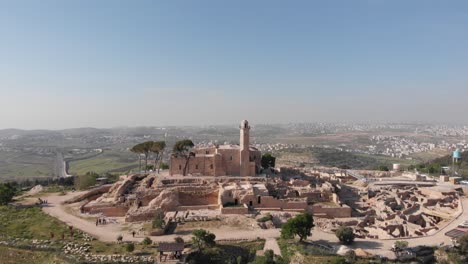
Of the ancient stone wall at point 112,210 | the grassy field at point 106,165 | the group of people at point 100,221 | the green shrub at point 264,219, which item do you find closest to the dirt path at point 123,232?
the group of people at point 100,221

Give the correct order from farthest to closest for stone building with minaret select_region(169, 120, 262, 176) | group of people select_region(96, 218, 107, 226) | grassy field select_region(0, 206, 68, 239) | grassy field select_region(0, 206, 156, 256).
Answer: stone building with minaret select_region(169, 120, 262, 176), group of people select_region(96, 218, 107, 226), grassy field select_region(0, 206, 68, 239), grassy field select_region(0, 206, 156, 256)

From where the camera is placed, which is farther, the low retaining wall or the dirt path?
the low retaining wall

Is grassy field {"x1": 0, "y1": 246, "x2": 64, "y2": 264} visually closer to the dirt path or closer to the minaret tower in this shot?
the dirt path

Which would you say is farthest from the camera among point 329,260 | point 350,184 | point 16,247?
point 350,184

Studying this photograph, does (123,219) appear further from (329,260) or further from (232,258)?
(329,260)

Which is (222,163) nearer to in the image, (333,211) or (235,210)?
(235,210)

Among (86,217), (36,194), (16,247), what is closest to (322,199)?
(86,217)

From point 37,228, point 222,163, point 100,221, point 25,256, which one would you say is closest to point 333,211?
point 222,163

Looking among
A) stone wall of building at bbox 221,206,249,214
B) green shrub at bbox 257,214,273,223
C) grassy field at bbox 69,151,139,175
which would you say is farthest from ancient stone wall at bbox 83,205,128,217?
grassy field at bbox 69,151,139,175
